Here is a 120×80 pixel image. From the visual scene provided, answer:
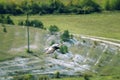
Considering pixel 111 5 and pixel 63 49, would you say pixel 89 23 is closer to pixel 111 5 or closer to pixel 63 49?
pixel 111 5

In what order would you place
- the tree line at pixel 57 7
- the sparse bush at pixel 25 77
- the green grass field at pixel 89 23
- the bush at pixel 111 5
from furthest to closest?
the bush at pixel 111 5
the tree line at pixel 57 7
the green grass field at pixel 89 23
the sparse bush at pixel 25 77

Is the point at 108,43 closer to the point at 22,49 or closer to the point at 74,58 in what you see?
the point at 74,58

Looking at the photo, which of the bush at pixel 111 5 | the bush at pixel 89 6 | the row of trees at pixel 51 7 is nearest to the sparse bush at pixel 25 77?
the row of trees at pixel 51 7

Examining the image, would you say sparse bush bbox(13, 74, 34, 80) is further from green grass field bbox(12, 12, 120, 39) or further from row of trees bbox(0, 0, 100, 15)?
row of trees bbox(0, 0, 100, 15)

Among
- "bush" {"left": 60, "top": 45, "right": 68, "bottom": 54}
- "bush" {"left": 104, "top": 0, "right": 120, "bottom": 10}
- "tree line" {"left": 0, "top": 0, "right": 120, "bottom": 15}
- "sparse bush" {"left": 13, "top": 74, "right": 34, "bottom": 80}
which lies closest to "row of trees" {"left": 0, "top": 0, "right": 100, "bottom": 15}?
"tree line" {"left": 0, "top": 0, "right": 120, "bottom": 15}

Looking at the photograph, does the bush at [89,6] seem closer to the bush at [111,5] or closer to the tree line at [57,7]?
the tree line at [57,7]

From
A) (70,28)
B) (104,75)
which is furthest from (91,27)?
(104,75)
